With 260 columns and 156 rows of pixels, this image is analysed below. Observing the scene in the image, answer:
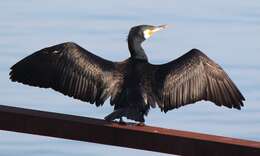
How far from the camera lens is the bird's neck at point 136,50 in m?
7.10

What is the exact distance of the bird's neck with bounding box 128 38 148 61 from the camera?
7102 millimetres

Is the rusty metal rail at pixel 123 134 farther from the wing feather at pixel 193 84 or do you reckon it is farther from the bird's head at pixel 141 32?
the bird's head at pixel 141 32

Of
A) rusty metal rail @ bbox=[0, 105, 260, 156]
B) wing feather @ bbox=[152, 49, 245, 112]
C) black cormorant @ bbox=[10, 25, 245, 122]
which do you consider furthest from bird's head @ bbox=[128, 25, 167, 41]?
rusty metal rail @ bbox=[0, 105, 260, 156]

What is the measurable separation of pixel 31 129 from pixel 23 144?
4.71 m

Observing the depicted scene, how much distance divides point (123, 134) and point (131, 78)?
2.12 metres

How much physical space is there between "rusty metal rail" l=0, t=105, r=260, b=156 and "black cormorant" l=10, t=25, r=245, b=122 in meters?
1.78

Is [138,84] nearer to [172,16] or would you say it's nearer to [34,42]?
[34,42]

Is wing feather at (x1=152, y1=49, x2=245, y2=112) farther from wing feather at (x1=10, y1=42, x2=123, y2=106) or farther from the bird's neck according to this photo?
wing feather at (x1=10, y1=42, x2=123, y2=106)

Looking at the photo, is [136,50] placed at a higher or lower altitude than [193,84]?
higher

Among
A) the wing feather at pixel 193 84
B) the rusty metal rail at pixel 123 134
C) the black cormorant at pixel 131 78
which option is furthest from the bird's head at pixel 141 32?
the rusty metal rail at pixel 123 134

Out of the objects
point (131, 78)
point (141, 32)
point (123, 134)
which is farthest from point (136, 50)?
point (123, 134)

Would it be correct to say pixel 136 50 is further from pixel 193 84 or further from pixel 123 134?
pixel 123 134

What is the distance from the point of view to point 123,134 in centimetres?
477

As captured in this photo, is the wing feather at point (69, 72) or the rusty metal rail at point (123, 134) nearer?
the rusty metal rail at point (123, 134)
